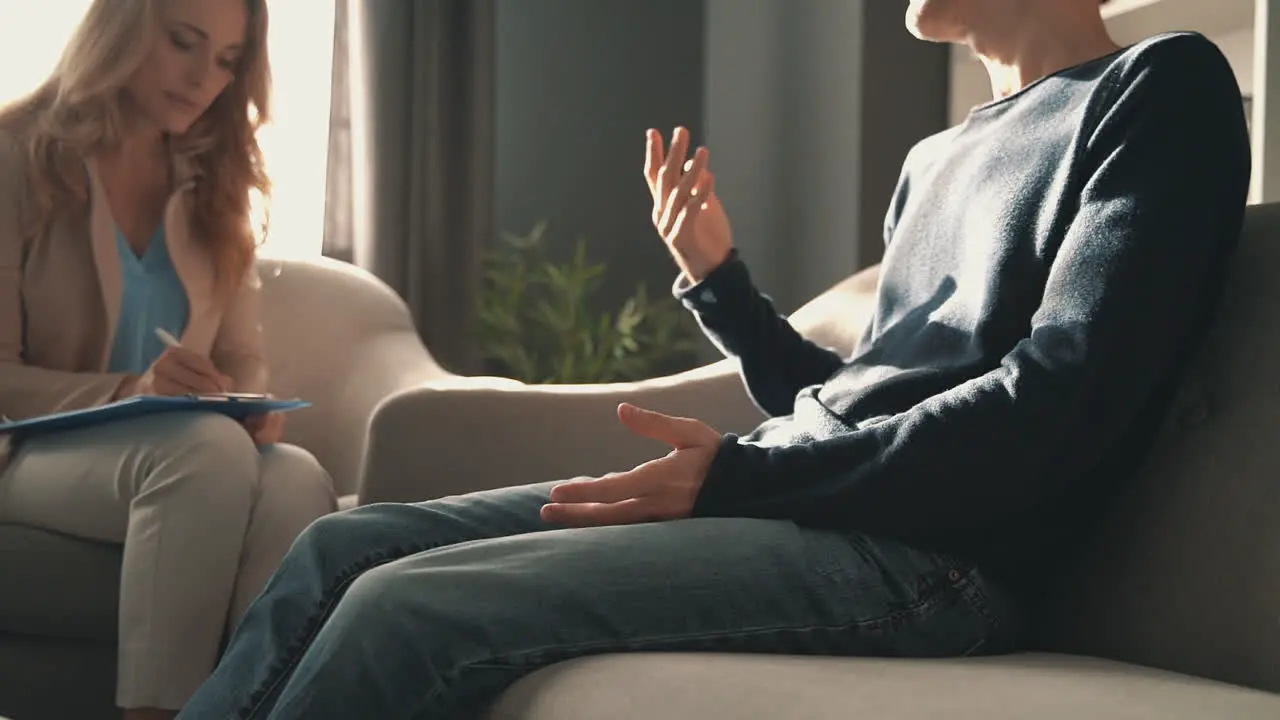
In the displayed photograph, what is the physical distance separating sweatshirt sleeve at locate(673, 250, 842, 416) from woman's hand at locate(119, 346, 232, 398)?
2.26 ft

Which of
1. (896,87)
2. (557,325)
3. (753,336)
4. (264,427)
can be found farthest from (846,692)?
(557,325)

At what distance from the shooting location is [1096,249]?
3.49 ft

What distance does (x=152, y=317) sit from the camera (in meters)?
2.09

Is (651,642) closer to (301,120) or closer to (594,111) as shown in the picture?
(301,120)

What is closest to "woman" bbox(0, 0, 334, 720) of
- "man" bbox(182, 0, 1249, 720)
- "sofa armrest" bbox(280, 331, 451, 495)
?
"sofa armrest" bbox(280, 331, 451, 495)

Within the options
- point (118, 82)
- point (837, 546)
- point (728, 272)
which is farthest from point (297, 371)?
point (837, 546)

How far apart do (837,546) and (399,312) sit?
5.11 ft

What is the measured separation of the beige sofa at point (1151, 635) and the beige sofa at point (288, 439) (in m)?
0.96

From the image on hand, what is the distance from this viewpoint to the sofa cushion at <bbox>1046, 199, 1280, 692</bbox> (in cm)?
104

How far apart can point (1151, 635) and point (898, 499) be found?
0.23 meters

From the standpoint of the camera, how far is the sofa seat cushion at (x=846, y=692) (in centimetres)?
83

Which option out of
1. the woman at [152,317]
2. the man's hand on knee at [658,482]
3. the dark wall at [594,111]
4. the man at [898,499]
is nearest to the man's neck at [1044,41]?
the man at [898,499]

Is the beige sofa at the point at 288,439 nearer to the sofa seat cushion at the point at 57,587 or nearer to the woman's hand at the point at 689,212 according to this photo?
the sofa seat cushion at the point at 57,587

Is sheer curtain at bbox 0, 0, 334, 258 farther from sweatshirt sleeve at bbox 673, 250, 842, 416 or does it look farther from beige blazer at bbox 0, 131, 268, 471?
sweatshirt sleeve at bbox 673, 250, 842, 416
